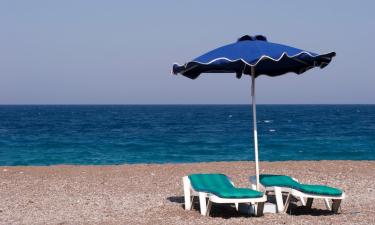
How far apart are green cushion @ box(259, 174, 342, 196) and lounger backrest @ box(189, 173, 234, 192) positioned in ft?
1.87

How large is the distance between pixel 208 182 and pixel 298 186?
146cm

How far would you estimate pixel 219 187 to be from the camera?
9539 millimetres

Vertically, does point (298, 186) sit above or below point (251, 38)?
below

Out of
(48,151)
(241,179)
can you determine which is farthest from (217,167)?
(48,151)

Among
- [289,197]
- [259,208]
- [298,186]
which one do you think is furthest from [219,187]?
[298,186]

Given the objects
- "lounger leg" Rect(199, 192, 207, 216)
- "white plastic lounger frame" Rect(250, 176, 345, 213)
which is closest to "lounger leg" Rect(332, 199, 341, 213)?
"white plastic lounger frame" Rect(250, 176, 345, 213)

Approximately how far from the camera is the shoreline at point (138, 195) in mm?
9133

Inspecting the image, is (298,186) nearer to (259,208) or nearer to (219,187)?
(259,208)

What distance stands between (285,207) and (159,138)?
3320 centimetres

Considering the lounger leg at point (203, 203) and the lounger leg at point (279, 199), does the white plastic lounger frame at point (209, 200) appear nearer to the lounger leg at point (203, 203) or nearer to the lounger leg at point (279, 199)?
the lounger leg at point (203, 203)

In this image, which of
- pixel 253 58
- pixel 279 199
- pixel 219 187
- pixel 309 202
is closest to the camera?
pixel 253 58

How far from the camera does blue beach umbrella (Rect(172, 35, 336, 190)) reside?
28.9ft

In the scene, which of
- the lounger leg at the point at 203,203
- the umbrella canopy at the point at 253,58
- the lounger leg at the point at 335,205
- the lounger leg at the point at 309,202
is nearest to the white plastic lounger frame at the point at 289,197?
the lounger leg at the point at 335,205

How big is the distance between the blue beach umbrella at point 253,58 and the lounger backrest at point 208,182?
0.53m
